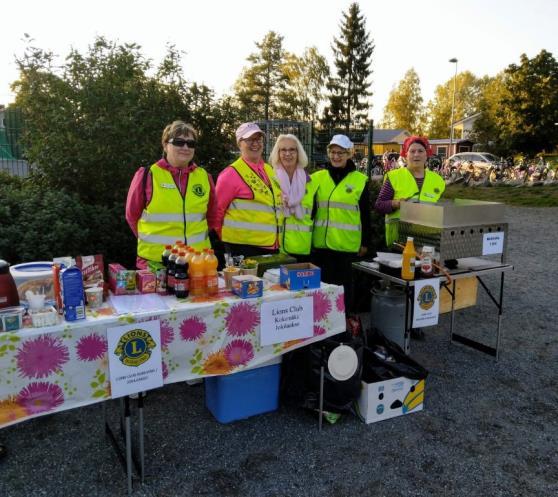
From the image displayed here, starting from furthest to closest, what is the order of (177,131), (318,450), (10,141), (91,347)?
(10,141) → (177,131) → (318,450) → (91,347)

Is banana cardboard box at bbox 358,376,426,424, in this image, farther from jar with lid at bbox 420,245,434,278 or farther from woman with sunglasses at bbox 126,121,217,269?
woman with sunglasses at bbox 126,121,217,269

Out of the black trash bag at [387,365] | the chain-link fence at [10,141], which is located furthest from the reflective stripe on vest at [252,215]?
the chain-link fence at [10,141]

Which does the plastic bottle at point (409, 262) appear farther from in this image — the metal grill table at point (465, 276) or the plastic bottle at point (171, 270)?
the plastic bottle at point (171, 270)

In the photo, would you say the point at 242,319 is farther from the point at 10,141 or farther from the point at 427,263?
Result: the point at 10,141

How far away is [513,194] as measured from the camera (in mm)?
18328

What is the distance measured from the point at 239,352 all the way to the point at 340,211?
177cm

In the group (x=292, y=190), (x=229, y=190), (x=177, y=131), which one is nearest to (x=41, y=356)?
(x=177, y=131)

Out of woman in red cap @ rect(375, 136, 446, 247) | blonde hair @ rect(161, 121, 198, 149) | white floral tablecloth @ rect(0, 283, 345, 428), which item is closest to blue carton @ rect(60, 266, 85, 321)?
white floral tablecloth @ rect(0, 283, 345, 428)

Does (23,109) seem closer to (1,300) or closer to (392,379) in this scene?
(1,300)

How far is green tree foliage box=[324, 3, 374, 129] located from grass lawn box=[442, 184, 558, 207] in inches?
836

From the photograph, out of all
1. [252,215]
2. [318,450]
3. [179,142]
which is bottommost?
[318,450]

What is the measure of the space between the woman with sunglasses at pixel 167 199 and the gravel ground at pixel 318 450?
1148 mm

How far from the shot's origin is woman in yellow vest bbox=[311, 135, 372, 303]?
417 centimetres

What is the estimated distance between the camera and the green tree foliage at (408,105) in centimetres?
5988
